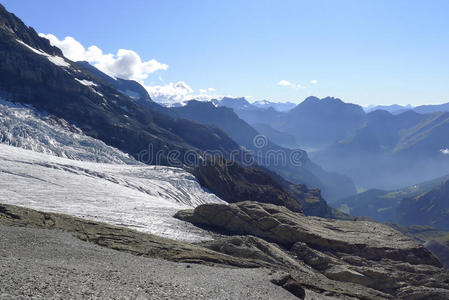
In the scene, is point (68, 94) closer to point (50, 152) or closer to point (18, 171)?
point (50, 152)

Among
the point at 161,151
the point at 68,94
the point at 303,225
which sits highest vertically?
the point at 68,94

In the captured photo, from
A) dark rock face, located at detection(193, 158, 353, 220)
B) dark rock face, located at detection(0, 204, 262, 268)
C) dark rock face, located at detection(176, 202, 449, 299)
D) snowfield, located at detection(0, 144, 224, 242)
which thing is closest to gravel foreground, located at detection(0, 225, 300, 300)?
dark rock face, located at detection(0, 204, 262, 268)

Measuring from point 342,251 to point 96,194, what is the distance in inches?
1416

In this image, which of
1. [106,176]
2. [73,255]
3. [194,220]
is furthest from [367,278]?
[106,176]

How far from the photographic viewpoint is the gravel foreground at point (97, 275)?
55.1 ft

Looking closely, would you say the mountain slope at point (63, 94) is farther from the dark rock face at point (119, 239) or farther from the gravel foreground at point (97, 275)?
the gravel foreground at point (97, 275)

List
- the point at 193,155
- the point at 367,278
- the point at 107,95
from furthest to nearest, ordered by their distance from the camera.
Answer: the point at 107,95 < the point at 193,155 < the point at 367,278

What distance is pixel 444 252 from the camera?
78.4 m

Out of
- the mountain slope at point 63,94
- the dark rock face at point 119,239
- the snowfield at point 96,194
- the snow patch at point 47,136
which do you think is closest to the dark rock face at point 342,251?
the dark rock face at point 119,239

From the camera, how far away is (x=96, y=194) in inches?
2200

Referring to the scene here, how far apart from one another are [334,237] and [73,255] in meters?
34.0

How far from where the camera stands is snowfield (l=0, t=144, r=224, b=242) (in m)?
44.3

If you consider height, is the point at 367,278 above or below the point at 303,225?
below

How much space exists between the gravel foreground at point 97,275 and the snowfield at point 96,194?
47.9 feet
